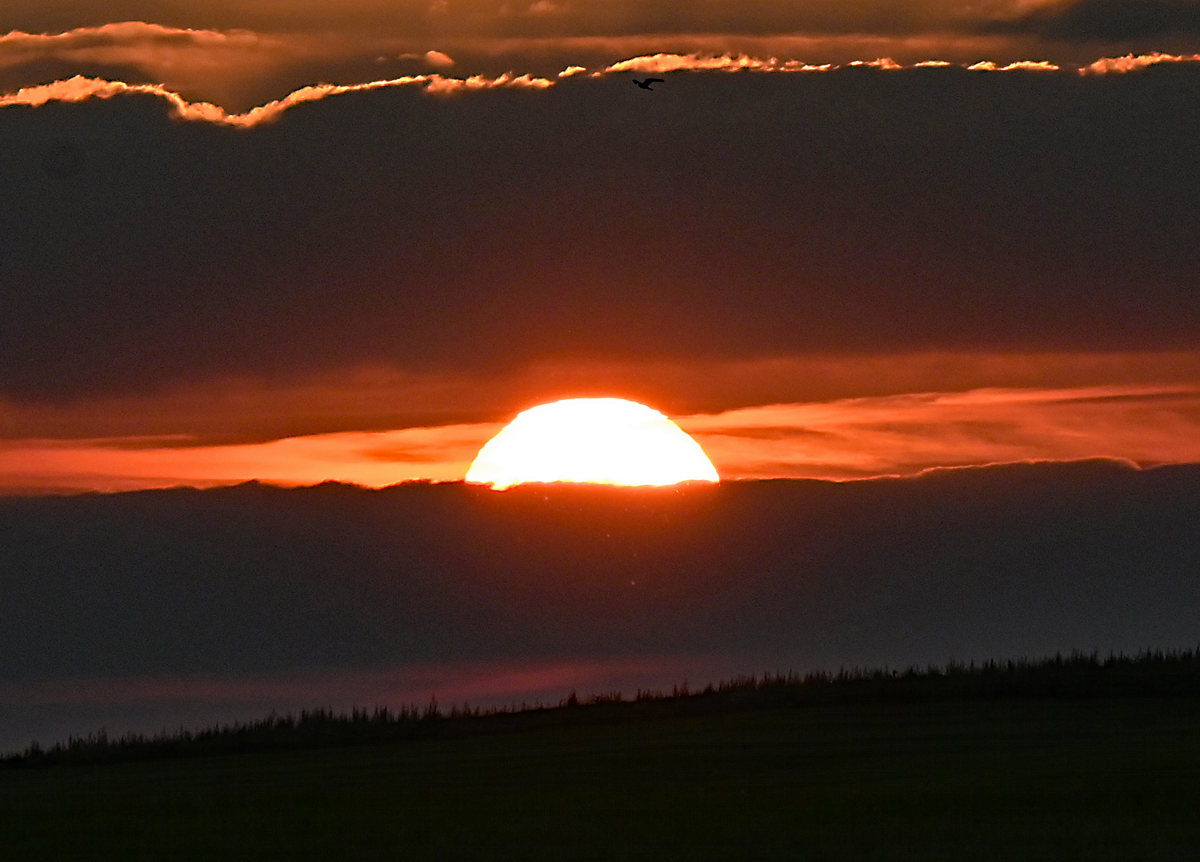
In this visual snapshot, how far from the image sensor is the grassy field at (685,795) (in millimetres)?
18047

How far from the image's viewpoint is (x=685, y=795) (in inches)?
861

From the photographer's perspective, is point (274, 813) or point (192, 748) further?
point (192, 748)

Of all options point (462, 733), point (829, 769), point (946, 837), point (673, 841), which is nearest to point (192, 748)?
point (462, 733)

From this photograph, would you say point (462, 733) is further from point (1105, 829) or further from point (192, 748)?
point (1105, 829)

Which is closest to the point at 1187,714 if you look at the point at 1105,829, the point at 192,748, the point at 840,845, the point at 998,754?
the point at 998,754

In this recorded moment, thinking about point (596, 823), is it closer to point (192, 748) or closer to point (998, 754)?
point (998, 754)

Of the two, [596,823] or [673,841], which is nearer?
[673,841]

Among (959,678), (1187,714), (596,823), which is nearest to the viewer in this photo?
(596,823)

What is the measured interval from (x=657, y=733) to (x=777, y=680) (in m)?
8.04

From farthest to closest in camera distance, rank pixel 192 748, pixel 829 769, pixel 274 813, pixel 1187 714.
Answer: pixel 192 748, pixel 1187 714, pixel 829 769, pixel 274 813

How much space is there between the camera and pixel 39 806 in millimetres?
24531

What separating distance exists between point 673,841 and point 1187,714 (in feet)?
51.2

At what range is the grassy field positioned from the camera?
18.0 meters

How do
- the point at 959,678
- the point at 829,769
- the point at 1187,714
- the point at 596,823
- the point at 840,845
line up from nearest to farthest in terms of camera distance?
the point at 840,845 < the point at 596,823 < the point at 829,769 < the point at 1187,714 < the point at 959,678
